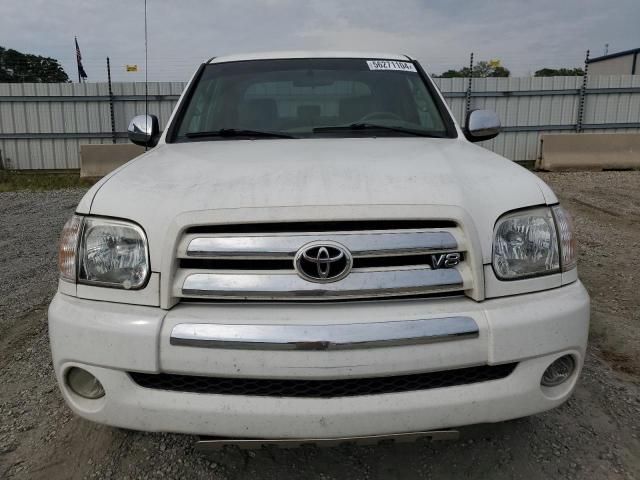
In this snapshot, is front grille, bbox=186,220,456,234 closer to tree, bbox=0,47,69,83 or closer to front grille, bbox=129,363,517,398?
front grille, bbox=129,363,517,398

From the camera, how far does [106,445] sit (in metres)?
2.29

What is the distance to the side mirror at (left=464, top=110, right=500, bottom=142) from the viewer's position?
10.0ft

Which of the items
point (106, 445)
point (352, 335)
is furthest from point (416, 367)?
point (106, 445)

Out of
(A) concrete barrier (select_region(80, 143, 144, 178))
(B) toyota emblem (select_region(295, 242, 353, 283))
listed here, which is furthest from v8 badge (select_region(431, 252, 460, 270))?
(A) concrete barrier (select_region(80, 143, 144, 178))

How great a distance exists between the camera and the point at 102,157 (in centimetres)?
1084

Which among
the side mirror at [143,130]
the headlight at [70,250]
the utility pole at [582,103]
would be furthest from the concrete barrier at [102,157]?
the utility pole at [582,103]

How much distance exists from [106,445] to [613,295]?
11.8 ft

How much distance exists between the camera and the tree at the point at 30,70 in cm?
1464

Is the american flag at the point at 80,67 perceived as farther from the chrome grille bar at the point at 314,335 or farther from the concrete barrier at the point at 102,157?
the chrome grille bar at the point at 314,335

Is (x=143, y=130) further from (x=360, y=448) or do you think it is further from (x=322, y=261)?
(x=360, y=448)

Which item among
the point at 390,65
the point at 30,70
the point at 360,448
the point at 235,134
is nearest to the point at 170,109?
the point at 30,70

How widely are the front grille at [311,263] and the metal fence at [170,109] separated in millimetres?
12164

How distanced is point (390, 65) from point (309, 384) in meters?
2.30

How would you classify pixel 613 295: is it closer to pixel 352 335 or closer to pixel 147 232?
pixel 352 335
